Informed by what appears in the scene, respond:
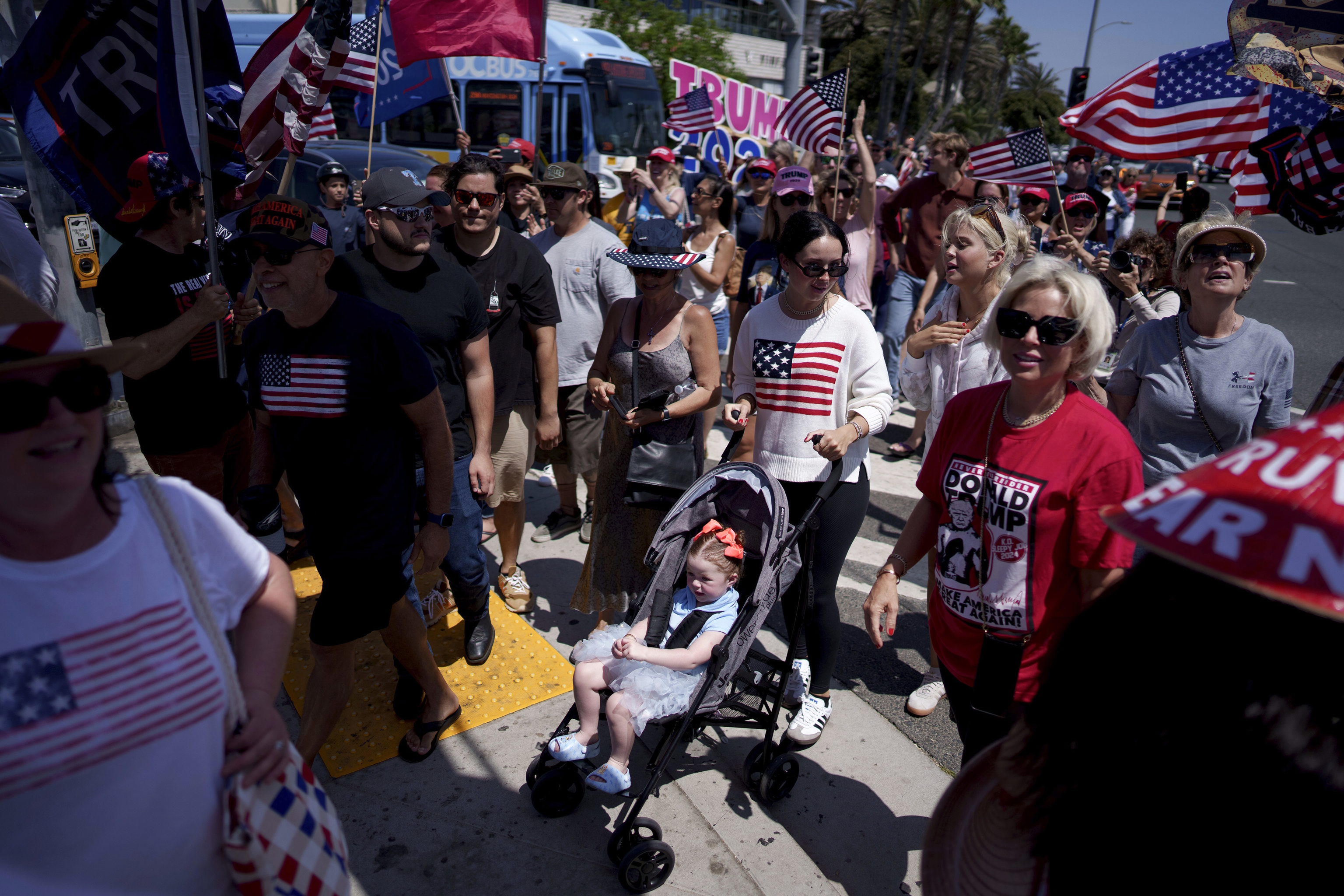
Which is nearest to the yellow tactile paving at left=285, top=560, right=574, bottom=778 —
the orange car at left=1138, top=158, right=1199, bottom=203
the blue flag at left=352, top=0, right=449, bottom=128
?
the blue flag at left=352, top=0, right=449, bottom=128

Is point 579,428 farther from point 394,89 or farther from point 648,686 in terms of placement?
point 394,89

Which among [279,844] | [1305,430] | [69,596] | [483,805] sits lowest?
[483,805]

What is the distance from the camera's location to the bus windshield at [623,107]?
16.1 metres

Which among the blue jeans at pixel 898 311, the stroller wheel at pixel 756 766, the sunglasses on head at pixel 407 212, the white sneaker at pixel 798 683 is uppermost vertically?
the sunglasses on head at pixel 407 212

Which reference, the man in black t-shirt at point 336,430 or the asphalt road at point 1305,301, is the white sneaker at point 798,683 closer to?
the man in black t-shirt at point 336,430

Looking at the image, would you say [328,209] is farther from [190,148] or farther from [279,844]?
[279,844]

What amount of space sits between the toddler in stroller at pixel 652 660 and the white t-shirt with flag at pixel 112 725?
141 centimetres

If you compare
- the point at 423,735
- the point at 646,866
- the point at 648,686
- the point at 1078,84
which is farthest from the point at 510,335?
the point at 1078,84

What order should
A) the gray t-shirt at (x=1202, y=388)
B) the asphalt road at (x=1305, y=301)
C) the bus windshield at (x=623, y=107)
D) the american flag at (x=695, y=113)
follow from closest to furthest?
the gray t-shirt at (x=1202, y=388) < the asphalt road at (x=1305, y=301) < the american flag at (x=695, y=113) < the bus windshield at (x=623, y=107)

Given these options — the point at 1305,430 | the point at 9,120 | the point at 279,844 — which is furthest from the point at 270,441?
the point at 9,120

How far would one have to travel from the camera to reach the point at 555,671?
3.78 meters

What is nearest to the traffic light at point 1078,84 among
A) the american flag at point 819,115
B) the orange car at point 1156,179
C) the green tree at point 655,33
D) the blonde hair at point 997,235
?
the orange car at point 1156,179

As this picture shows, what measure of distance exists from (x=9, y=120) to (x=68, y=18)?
9.62 meters

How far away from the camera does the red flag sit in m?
6.15
